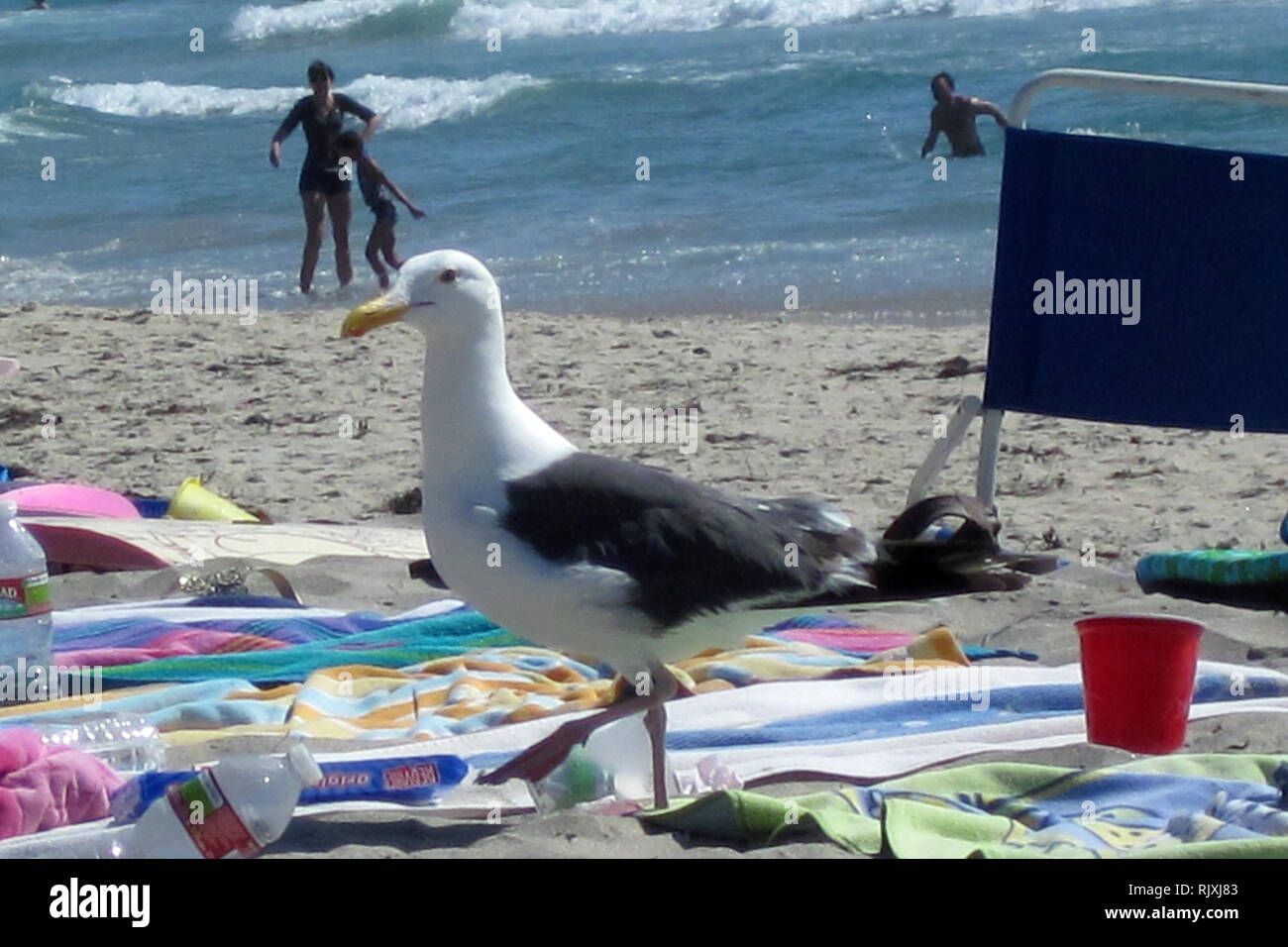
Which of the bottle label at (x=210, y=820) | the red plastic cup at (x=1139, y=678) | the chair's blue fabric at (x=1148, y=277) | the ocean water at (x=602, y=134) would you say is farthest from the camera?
the ocean water at (x=602, y=134)

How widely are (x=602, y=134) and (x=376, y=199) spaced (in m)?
7.81

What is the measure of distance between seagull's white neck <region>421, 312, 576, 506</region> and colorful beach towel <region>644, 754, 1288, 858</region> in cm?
65

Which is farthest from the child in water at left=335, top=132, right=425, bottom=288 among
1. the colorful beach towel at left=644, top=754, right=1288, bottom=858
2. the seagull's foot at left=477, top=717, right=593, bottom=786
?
the colorful beach towel at left=644, top=754, right=1288, bottom=858

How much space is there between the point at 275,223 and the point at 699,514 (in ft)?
42.0

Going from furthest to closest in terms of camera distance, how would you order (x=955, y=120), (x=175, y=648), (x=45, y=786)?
1. (x=955, y=120)
2. (x=175, y=648)
3. (x=45, y=786)

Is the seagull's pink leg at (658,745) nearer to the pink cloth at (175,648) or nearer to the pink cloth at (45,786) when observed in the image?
the pink cloth at (45,786)

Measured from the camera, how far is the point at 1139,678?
11.2 feet

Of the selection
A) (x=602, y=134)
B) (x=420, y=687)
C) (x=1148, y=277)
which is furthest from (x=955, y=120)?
(x=420, y=687)

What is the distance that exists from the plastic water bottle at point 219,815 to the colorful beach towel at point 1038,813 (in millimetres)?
628

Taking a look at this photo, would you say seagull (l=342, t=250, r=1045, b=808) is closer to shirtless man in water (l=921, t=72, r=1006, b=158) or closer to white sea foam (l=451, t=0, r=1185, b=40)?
shirtless man in water (l=921, t=72, r=1006, b=158)

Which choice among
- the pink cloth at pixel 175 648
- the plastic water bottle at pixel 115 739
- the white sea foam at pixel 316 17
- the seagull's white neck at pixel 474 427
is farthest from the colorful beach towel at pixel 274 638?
the white sea foam at pixel 316 17

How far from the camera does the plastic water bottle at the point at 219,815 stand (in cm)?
278

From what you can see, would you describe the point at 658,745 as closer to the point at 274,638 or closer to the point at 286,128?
the point at 274,638
